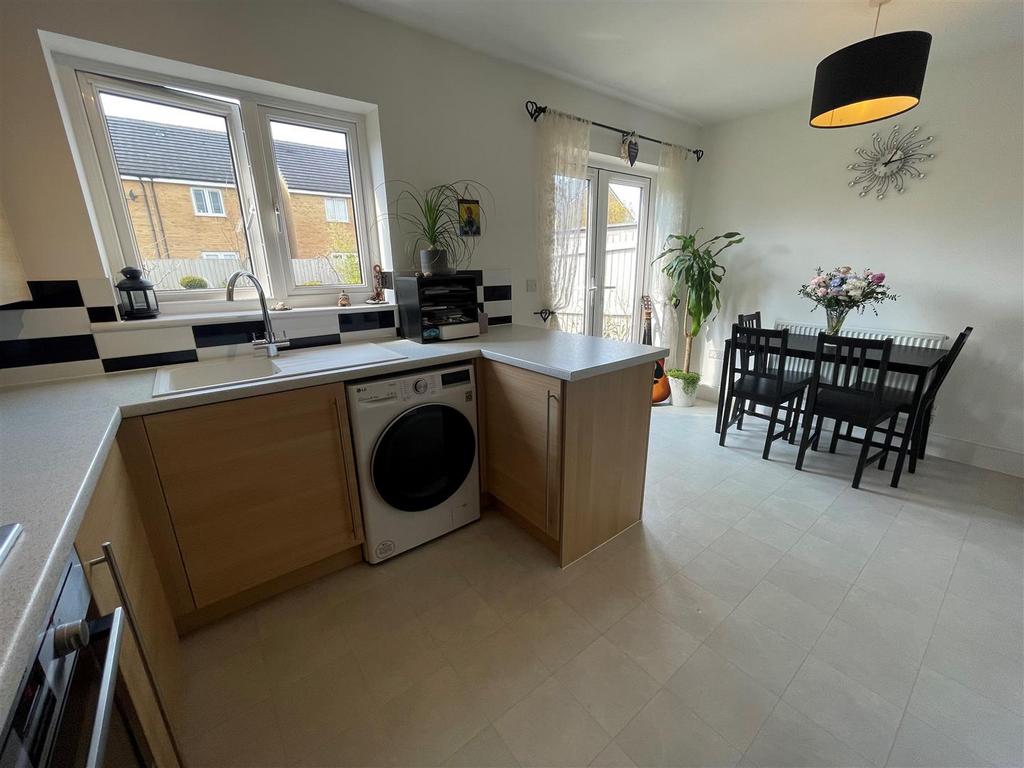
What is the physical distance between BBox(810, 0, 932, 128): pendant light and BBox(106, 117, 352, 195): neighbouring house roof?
7.49 feet

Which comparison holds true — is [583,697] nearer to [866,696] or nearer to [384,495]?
[866,696]

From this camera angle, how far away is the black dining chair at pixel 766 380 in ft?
8.43

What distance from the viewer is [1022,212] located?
2.33m

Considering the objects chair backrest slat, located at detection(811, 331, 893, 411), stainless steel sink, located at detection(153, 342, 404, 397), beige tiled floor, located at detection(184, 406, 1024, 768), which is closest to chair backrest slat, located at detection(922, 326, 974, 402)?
chair backrest slat, located at detection(811, 331, 893, 411)

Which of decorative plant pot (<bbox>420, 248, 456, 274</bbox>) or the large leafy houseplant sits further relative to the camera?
the large leafy houseplant

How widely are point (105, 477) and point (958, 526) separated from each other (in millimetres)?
3350

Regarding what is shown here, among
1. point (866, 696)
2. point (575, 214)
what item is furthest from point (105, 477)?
point (575, 214)

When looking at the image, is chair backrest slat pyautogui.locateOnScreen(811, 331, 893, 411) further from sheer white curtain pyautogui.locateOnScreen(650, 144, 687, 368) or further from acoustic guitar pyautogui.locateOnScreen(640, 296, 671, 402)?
sheer white curtain pyautogui.locateOnScreen(650, 144, 687, 368)

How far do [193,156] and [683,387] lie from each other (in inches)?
142

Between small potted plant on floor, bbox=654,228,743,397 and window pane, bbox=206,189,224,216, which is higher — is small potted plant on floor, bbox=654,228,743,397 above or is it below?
below

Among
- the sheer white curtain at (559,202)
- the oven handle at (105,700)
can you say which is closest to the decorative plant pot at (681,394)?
the sheer white curtain at (559,202)

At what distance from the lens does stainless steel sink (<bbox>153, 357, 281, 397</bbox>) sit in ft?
4.73

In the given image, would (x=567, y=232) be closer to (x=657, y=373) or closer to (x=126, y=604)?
(x=657, y=373)

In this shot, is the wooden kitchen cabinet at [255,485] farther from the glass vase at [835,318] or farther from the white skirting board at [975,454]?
the white skirting board at [975,454]
